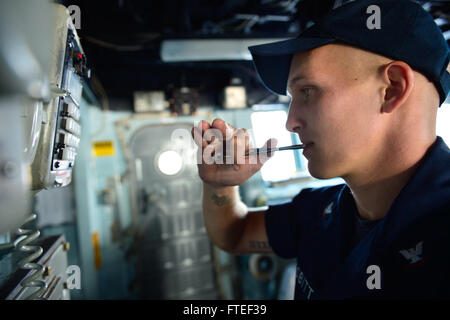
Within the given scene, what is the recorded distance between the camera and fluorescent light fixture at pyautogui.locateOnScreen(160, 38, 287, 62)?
1975mm

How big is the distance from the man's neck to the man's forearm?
21.5 inches

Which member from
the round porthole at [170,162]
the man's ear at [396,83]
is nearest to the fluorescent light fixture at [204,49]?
the round porthole at [170,162]

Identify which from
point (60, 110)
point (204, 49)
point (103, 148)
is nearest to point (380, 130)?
point (60, 110)

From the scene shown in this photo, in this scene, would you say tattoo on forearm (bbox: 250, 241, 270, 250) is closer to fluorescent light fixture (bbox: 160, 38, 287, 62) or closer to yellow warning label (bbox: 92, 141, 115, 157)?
fluorescent light fixture (bbox: 160, 38, 287, 62)

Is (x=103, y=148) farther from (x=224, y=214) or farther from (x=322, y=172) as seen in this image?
(x=322, y=172)

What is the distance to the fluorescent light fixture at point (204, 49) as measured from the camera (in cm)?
197

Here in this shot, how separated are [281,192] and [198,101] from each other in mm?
1522

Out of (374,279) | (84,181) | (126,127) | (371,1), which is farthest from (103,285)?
(371,1)

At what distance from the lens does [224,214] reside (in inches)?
47.9

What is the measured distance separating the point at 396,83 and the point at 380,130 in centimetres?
14

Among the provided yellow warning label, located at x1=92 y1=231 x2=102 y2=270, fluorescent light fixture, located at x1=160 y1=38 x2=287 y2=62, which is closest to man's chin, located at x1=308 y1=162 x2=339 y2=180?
fluorescent light fixture, located at x1=160 y1=38 x2=287 y2=62

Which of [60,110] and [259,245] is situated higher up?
[60,110]

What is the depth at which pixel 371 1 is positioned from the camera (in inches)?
30.4
